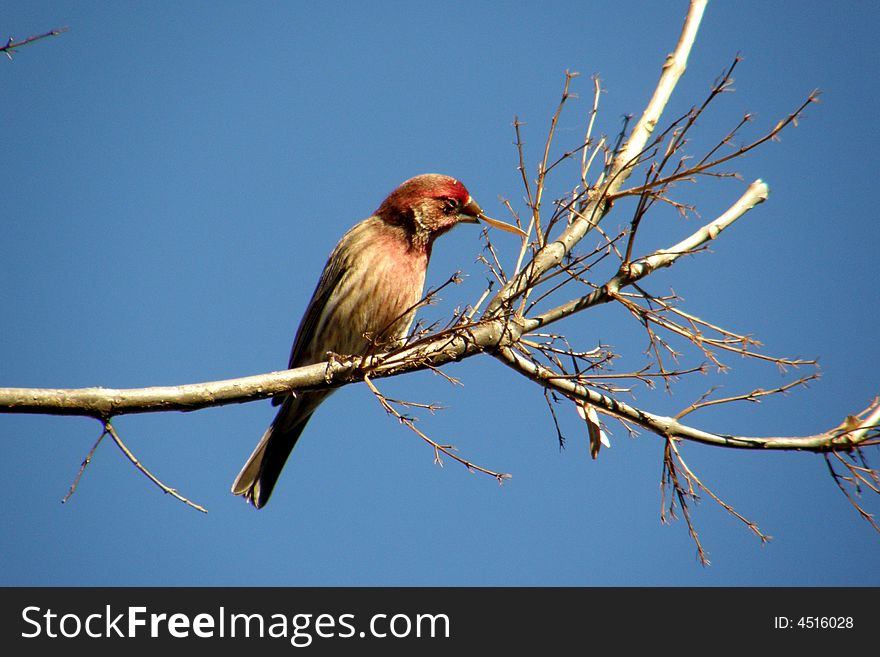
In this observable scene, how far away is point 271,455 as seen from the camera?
5.91 m

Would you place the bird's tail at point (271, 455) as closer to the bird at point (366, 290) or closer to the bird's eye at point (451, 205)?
the bird at point (366, 290)

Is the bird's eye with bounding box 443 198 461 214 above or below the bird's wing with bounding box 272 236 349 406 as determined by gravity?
above

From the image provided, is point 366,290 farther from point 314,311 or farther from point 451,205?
point 451,205

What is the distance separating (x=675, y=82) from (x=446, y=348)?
2020 millimetres

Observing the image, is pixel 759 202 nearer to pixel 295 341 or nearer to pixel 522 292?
pixel 522 292

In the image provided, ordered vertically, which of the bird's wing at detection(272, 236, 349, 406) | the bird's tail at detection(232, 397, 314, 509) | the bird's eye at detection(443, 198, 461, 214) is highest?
the bird's eye at detection(443, 198, 461, 214)

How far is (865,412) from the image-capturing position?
344 centimetres

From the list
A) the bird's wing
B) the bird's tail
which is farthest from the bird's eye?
the bird's tail

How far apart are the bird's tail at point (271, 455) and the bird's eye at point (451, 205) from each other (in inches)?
66.3

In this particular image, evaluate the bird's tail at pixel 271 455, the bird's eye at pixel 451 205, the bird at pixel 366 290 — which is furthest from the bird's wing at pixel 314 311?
the bird's eye at pixel 451 205

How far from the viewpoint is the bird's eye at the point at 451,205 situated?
18.9 feet

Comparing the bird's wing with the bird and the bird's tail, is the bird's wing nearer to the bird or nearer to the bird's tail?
the bird

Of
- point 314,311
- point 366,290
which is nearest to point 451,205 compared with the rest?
point 366,290

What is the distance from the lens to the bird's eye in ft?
18.9
